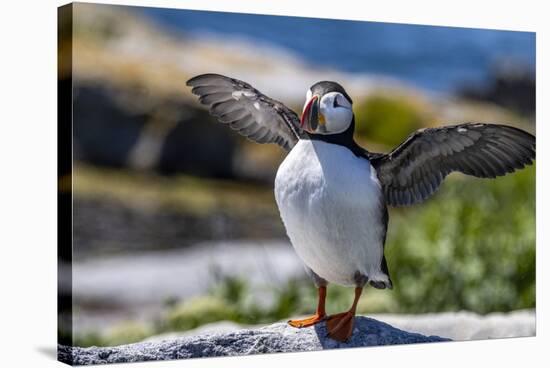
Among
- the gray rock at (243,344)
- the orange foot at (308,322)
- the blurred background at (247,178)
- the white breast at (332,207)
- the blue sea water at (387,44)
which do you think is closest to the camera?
the white breast at (332,207)

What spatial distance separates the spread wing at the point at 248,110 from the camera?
6.82 m

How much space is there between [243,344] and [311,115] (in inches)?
63.0

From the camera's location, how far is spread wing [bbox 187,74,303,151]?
6.82m

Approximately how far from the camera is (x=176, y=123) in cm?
983

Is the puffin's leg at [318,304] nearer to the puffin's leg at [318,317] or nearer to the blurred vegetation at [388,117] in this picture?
the puffin's leg at [318,317]

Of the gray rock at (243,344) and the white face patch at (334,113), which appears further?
the gray rock at (243,344)

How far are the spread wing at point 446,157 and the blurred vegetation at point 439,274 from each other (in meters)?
1.76

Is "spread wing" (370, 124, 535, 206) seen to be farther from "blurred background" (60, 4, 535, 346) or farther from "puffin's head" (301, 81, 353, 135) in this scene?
"blurred background" (60, 4, 535, 346)

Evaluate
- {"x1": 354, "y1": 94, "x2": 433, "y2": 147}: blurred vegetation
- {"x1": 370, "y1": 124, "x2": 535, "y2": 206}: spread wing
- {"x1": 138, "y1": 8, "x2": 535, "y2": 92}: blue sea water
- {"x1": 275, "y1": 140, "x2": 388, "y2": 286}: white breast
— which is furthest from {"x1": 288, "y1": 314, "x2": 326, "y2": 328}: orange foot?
{"x1": 354, "y1": 94, "x2": 433, "y2": 147}: blurred vegetation

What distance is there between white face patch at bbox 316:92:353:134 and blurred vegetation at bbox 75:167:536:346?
90.8 inches

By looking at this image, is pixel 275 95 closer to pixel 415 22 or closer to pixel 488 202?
pixel 415 22

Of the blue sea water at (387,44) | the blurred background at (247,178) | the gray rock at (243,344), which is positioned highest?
the blue sea water at (387,44)

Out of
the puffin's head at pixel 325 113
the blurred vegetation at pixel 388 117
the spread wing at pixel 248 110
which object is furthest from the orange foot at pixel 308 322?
the blurred vegetation at pixel 388 117

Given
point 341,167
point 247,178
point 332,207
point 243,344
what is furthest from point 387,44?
point 243,344
